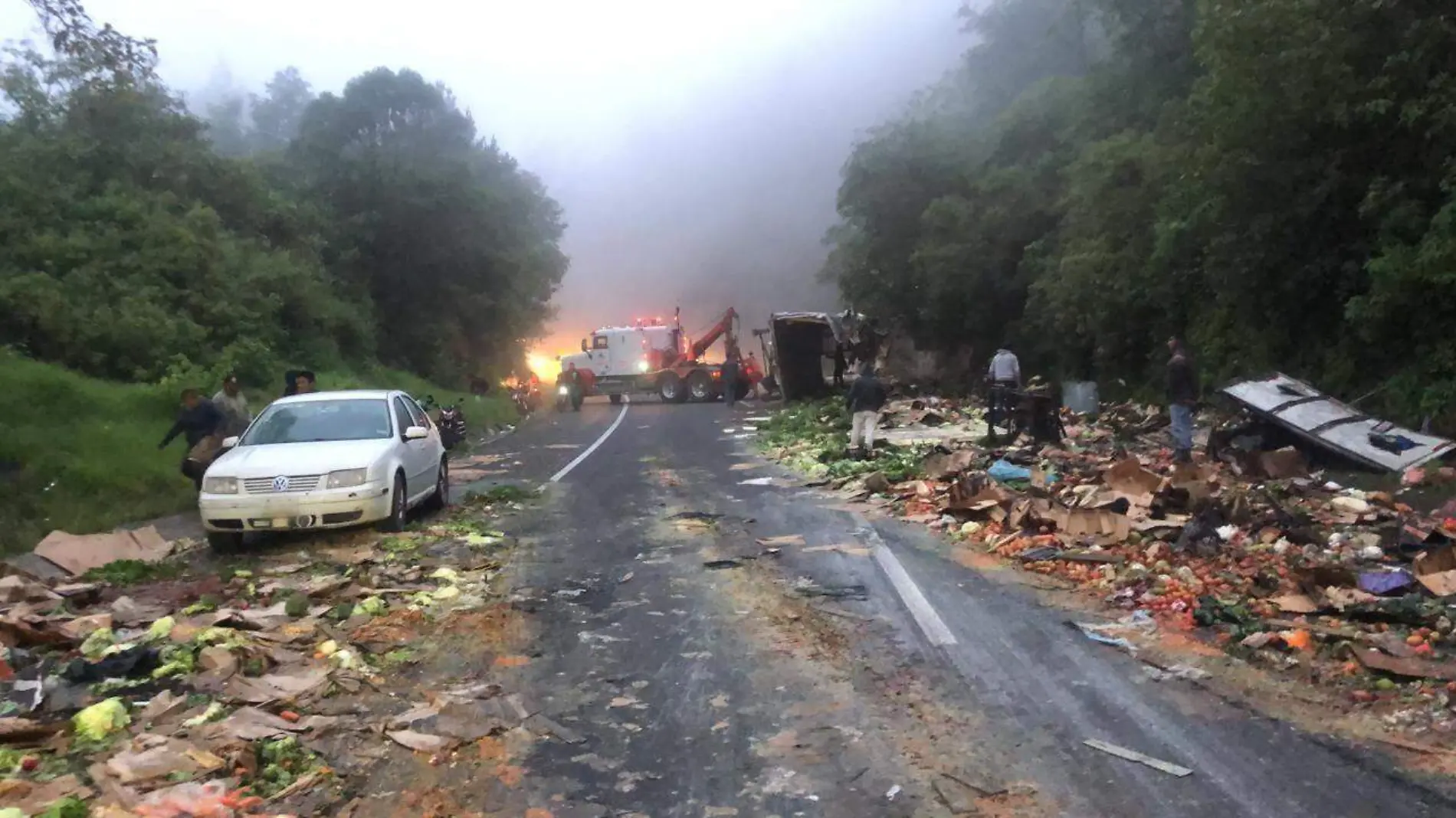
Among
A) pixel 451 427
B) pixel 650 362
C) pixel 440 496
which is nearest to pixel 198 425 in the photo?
pixel 440 496

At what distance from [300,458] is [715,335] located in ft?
91.3

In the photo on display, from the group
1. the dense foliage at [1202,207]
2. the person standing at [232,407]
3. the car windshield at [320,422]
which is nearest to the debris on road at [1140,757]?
the car windshield at [320,422]

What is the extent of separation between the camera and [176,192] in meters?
25.5

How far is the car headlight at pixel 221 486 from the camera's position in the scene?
9.66 meters

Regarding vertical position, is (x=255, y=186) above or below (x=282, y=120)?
below

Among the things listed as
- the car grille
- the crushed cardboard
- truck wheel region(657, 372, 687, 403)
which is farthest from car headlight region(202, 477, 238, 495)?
truck wheel region(657, 372, 687, 403)

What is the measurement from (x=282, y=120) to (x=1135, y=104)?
7157cm

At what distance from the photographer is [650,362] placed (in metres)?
37.9

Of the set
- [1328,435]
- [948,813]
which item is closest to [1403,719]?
[948,813]

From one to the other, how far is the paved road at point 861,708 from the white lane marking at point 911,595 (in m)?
0.02

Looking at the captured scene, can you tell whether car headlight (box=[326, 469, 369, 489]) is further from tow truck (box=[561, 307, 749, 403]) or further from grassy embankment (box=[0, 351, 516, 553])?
tow truck (box=[561, 307, 749, 403])

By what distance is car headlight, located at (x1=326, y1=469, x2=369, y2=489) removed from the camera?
32.0 ft

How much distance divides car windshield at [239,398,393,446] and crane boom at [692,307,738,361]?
2565cm

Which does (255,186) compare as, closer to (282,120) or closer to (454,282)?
(454,282)
